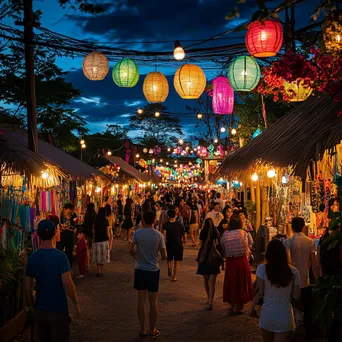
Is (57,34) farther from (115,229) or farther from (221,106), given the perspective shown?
(115,229)

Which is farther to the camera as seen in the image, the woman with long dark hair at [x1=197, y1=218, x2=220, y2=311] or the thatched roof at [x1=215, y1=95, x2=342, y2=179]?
the woman with long dark hair at [x1=197, y1=218, x2=220, y2=311]

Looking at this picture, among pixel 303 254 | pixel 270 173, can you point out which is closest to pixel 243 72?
pixel 303 254

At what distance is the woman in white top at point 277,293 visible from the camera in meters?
5.54

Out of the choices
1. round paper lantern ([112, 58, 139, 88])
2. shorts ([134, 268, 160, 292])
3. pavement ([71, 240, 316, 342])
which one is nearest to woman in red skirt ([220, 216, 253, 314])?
pavement ([71, 240, 316, 342])

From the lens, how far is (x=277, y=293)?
565 cm

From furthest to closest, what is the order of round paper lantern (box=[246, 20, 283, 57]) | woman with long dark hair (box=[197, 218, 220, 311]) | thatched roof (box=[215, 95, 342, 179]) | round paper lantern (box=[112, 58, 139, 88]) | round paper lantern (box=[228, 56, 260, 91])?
round paper lantern (box=[112, 58, 139, 88]) → round paper lantern (box=[228, 56, 260, 91]) → woman with long dark hair (box=[197, 218, 220, 311]) → round paper lantern (box=[246, 20, 283, 57]) → thatched roof (box=[215, 95, 342, 179])

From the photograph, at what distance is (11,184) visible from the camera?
11258mm

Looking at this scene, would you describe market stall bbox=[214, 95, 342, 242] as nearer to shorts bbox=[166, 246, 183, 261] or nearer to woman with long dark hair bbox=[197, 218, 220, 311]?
woman with long dark hair bbox=[197, 218, 220, 311]

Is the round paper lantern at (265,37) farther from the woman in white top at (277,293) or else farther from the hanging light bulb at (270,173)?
the hanging light bulb at (270,173)

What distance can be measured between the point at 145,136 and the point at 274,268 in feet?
234

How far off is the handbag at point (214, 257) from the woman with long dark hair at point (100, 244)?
440cm

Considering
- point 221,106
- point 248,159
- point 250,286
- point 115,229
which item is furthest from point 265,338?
point 115,229

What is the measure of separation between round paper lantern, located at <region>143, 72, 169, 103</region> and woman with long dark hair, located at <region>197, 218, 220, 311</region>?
138 inches

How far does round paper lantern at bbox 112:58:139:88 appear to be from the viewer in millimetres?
12016
